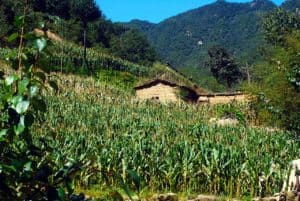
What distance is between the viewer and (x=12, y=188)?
200cm

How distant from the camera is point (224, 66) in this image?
71.6m

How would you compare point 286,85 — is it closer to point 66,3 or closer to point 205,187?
point 205,187

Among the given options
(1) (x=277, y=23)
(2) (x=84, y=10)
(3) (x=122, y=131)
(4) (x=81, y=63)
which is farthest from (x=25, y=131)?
(2) (x=84, y=10)

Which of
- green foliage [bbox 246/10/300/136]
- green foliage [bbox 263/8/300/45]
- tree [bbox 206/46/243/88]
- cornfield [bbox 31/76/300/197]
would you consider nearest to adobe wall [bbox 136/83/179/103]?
green foliage [bbox 246/10/300/136]

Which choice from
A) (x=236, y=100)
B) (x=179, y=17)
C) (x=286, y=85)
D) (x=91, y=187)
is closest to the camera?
(x=91, y=187)

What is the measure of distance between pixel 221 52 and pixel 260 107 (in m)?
40.5

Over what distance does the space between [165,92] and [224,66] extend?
3122 cm

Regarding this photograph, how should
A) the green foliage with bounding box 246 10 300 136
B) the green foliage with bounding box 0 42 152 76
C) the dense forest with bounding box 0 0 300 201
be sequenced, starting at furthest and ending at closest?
the green foliage with bounding box 0 42 152 76 → the green foliage with bounding box 246 10 300 136 → the dense forest with bounding box 0 0 300 201

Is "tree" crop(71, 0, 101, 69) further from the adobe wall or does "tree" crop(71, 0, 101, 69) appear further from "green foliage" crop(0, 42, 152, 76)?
the adobe wall

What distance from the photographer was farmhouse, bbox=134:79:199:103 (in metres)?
41.2

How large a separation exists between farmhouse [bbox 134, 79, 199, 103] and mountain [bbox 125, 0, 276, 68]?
83783 millimetres

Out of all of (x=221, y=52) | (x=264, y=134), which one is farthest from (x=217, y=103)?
(x=221, y=52)

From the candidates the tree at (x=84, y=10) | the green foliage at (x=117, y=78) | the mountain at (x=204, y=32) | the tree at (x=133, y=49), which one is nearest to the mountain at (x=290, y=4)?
the mountain at (x=204, y=32)

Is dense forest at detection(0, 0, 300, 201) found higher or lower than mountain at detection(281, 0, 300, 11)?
lower
